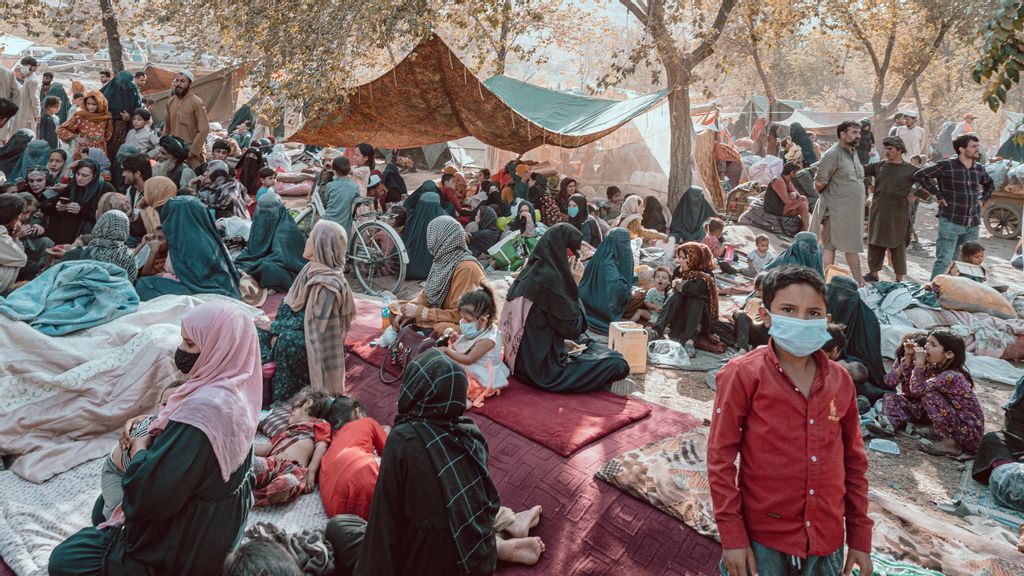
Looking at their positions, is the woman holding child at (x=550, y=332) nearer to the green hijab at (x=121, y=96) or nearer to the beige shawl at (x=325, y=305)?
the beige shawl at (x=325, y=305)

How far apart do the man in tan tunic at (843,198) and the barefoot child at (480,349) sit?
442 cm

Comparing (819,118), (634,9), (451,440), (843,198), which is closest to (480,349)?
(451,440)

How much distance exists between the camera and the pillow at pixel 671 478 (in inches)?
128

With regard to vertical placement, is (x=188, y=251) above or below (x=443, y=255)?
below

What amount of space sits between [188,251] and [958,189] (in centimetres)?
667

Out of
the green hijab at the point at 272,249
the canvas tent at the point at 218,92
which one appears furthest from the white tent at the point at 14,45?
the green hijab at the point at 272,249

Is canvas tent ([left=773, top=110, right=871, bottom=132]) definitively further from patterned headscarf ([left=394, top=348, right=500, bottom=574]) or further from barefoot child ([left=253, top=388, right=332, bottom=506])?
patterned headscarf ([left=394, top=348, right=500, bottom=574])

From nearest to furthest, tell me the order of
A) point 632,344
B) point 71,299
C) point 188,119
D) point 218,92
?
point 71,299
point 632,344
point 188,119
point 218,92

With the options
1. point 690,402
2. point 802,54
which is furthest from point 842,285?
point 802,54

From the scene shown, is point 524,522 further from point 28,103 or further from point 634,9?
point 28,103

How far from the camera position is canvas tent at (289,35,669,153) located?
8.06m

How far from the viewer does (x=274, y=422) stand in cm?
416

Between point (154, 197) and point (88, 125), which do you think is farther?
point (88, 125)

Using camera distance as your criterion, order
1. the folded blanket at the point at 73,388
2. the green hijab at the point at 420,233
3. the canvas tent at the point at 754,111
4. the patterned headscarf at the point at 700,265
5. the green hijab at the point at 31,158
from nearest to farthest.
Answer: the folded blanket at the point at 73,388, the patterned headscarf at the point at 700,265, the green hijab at the point at 420,233, the green hijab at the point at 31,158, the canvas tent at the point at 754,111
